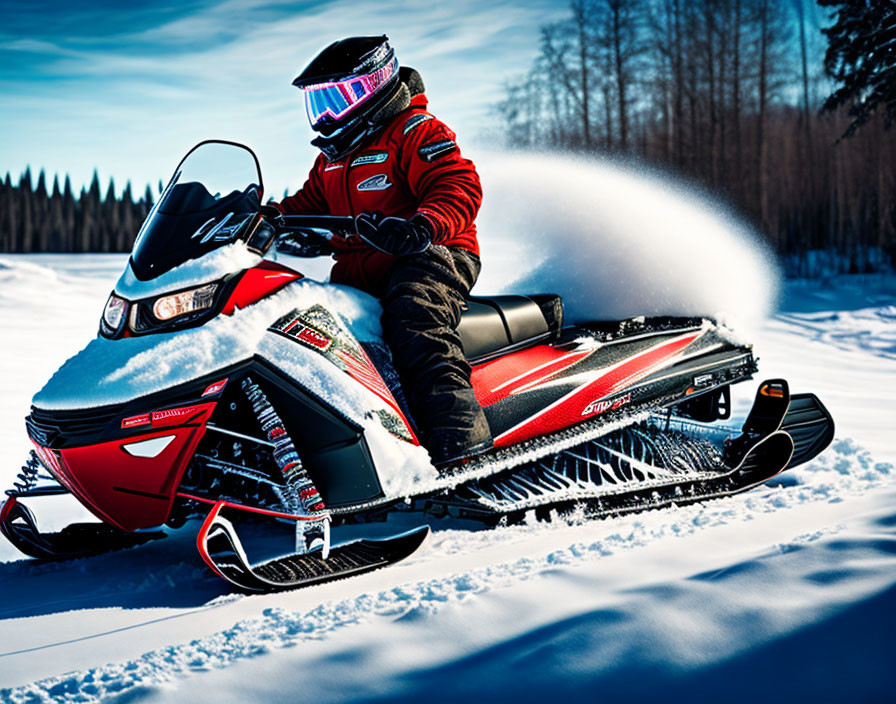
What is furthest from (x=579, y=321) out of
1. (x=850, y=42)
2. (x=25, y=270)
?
(x=850, y=42)

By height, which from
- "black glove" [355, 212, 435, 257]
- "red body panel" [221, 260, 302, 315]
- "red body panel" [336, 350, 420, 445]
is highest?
"black glove" [355, 212, 435, 257]

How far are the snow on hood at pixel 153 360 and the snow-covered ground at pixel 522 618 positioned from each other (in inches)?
24.0

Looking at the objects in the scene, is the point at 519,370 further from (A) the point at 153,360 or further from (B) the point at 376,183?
(A) the point at 153,360

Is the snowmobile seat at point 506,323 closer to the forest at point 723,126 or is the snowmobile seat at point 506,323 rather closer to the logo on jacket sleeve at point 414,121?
the logo on jacket sleeve at point 414,121

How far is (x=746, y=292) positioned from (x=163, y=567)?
2.89 meters

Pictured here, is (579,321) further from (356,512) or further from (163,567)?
(163,567)

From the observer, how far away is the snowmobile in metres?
2.14

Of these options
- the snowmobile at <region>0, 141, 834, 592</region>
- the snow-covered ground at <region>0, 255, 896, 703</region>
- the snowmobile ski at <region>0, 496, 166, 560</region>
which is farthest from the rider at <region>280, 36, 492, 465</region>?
the snowmobile ski at <region>0, 496, 166, 560</region>

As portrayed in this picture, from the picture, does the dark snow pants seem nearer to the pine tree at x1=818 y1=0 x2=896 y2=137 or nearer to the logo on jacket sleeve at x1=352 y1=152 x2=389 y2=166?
the logo on jacket sleeve at x1=352 y1=152 x2=389 y2=166

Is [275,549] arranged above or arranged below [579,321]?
below

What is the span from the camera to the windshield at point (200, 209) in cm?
231

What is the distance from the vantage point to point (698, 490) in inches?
126

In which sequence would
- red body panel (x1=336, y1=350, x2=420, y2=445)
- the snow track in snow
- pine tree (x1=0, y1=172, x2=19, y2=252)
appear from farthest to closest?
pine tree (x1=0, y1=172, x2=19, y2=252) < red body panel (x1=336, y1=350, x2=420, y2=445) < the snow track in snow

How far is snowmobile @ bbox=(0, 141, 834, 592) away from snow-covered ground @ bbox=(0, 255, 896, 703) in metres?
0.15
